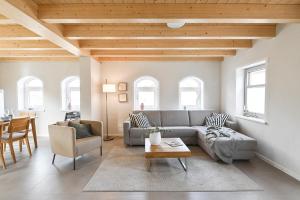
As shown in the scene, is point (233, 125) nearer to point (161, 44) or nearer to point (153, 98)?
point (153, 98)

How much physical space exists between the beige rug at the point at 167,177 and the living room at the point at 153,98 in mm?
17

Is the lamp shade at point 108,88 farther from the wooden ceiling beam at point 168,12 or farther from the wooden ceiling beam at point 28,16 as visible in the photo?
the wooden ceiling beam at point 168,12

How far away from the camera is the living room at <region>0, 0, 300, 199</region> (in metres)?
2.43

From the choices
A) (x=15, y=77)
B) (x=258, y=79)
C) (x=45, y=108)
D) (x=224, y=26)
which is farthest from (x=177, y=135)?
(x=15, y=77)

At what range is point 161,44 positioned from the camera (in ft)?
12.8

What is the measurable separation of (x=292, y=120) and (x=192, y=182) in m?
1.89

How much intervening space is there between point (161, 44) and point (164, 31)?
0.73 m

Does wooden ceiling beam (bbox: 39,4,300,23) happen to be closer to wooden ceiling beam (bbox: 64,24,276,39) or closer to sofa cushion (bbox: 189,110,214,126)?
wooden ceiling beam (bbox: 64,24,276,39)

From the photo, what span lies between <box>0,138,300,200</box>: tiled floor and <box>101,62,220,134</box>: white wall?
2.16m

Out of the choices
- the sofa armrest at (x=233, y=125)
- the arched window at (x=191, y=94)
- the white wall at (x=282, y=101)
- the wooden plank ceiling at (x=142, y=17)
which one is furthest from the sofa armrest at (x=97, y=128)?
the white wall at (x=282, y=101)

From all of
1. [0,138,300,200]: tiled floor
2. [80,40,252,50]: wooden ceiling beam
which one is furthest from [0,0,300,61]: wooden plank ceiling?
[0,138,300,200]: tiled floor

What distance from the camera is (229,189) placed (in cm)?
246

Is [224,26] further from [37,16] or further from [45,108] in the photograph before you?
[45,108]

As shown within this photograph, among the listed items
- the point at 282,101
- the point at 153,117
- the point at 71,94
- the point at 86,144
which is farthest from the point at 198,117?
the point at 71,94
